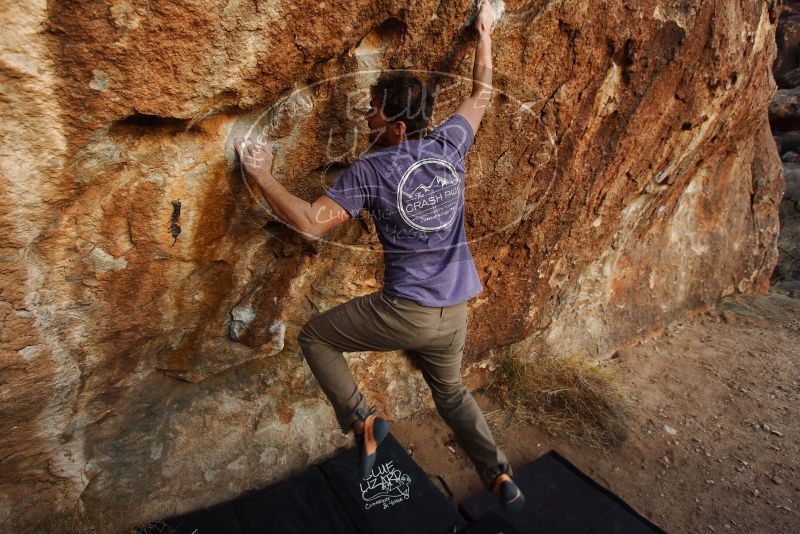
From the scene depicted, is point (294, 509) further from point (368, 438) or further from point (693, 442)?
point (693, 442)

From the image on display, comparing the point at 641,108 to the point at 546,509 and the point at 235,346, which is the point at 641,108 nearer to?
the point at 546,509

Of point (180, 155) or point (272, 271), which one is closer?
point (180, 155)

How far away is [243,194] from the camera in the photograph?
7.41 ft

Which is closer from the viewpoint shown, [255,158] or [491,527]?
[255,158]

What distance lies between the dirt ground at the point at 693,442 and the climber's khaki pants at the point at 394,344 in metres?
1.05

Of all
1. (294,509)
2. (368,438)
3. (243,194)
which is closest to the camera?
(368,438)

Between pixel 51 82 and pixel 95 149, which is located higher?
pixel 51 82

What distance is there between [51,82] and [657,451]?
3792mm

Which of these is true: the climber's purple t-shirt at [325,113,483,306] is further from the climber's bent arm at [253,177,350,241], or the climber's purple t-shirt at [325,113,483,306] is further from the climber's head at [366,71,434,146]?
the climber's head at [366,71,434,146]

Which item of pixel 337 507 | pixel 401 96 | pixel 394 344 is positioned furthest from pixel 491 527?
pixel 401 96

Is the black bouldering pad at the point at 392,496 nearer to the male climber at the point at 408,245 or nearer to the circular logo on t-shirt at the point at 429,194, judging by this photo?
the male climber at the point at 408,245

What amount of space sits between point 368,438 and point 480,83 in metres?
1.58

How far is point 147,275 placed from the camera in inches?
88.5

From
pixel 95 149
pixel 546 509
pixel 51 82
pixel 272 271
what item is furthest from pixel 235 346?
pixel 546 509
